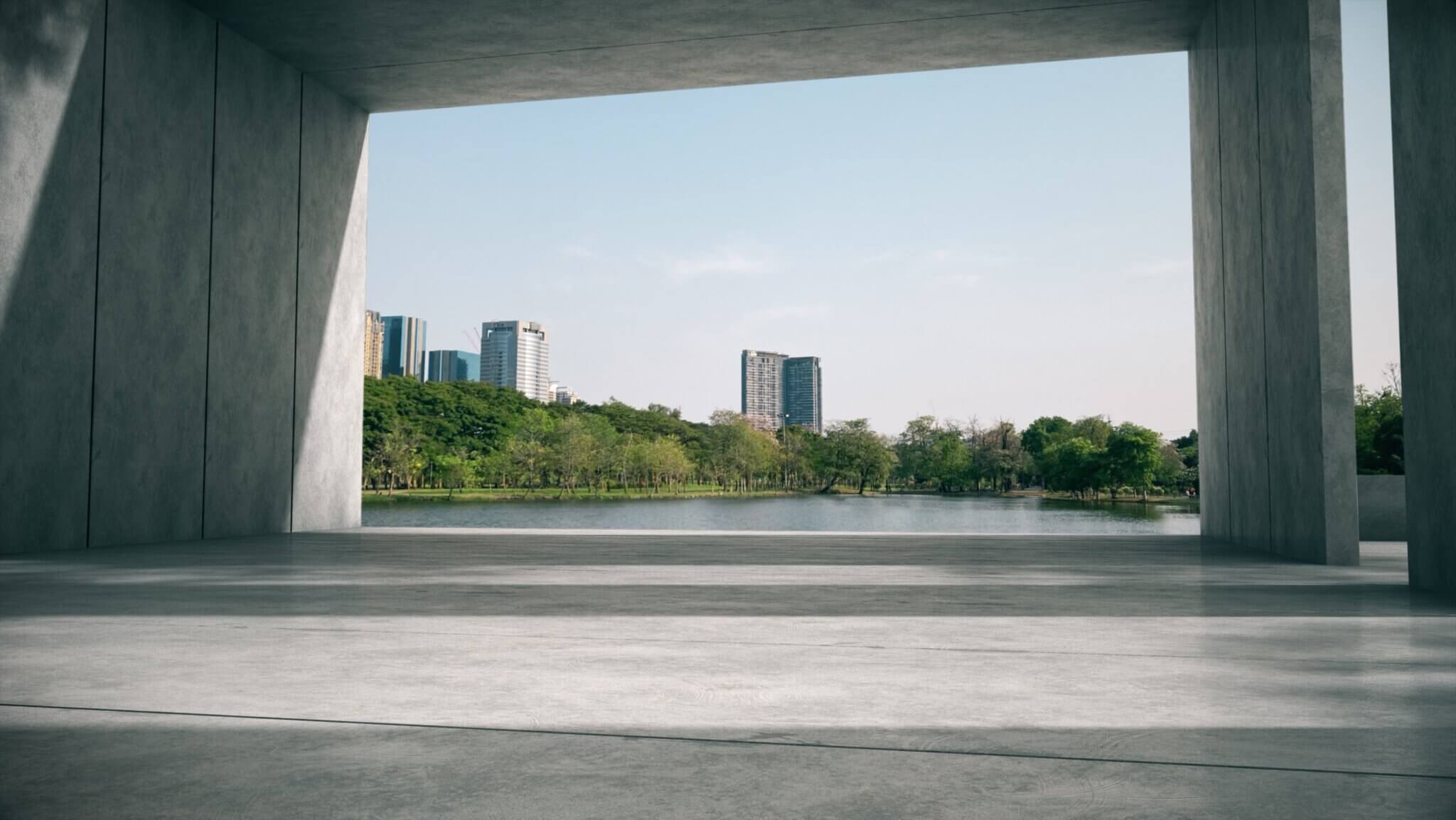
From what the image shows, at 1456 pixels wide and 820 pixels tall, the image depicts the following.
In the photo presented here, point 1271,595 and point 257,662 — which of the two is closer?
point 257,662

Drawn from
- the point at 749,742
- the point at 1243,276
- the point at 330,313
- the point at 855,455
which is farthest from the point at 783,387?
the point at 749,742

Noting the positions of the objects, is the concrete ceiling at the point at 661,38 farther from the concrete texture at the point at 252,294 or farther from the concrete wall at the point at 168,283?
the concrete wall at the point at 168,283

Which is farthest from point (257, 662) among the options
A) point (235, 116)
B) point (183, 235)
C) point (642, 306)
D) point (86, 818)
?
point (642, 306)

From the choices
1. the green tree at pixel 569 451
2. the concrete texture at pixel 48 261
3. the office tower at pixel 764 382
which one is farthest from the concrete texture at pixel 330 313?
the office tower at pixel 764 382

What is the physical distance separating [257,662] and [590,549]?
4881mm

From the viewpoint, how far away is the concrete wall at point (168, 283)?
734 centimetres

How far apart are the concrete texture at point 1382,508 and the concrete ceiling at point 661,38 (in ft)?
14.3

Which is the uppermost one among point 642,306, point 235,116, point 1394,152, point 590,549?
point 642,306

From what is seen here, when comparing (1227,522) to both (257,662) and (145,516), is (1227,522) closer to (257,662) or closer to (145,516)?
(257,662)

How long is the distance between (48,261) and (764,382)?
62336mm

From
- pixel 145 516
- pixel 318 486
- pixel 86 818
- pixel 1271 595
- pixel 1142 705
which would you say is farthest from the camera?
pixel 318 486

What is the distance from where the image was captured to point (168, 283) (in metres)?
8.55

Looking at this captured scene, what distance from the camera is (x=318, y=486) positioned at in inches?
420

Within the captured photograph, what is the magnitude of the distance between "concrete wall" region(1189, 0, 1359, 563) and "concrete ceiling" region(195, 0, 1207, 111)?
1.22 metres
